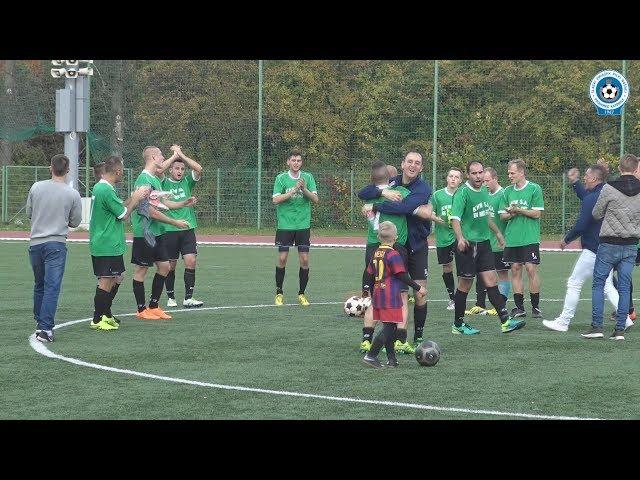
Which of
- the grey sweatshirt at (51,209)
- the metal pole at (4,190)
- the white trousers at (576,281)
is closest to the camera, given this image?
the grey sweatshirt at (51,209)

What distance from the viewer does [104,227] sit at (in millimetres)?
13336

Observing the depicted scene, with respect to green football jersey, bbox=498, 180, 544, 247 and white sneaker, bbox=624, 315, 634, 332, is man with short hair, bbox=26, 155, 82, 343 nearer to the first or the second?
green football jersey, bbox=498, 180, 544, 247

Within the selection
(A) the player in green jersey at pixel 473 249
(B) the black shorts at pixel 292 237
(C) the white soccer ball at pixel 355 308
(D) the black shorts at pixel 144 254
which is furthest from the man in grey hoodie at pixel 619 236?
(D) the black shorts at pixel 144 254

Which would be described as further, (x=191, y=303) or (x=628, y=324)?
(x=191, y=303)

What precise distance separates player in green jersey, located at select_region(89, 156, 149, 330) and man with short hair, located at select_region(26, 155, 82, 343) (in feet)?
2.67

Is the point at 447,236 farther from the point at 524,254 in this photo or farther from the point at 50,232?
the point at 50,232

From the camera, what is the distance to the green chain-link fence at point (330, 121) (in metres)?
36.0

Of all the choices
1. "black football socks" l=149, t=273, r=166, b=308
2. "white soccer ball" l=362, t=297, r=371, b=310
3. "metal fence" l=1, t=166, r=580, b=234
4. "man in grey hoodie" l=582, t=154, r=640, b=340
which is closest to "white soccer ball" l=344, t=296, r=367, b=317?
"white soccer ball" l=362, t=297, r=371, b=310

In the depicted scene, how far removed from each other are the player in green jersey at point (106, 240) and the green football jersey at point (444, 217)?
480 cm

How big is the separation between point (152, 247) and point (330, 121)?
80.9 ft

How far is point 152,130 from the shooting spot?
3966 cm

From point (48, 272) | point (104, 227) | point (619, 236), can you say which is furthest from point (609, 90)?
point (48, 272)

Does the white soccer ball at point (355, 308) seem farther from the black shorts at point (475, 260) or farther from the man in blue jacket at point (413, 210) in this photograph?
the man in blue jacket at point (413, 210)

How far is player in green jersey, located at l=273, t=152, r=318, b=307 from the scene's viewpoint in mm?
16547
